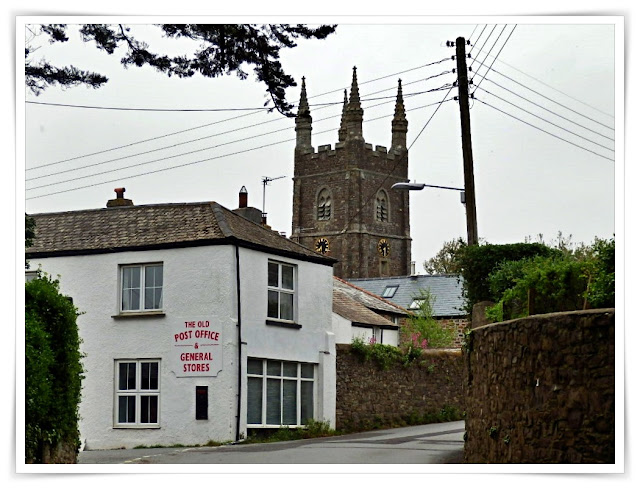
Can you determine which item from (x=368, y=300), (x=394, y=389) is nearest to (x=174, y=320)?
(x=394, y=389)

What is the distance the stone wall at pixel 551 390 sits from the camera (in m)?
11.7

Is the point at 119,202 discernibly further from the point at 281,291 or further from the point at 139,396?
the point at 139,396

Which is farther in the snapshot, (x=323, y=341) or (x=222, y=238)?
(x=323, y=341)

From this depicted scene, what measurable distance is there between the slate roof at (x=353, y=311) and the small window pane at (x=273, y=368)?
25.9ft

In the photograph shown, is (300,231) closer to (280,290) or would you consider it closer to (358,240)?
(358,240)

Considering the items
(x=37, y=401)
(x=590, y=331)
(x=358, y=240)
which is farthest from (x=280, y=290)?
(x=358, y=240)

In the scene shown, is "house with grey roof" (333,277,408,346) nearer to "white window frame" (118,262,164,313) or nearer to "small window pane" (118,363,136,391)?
"white window frame" (118,262,164,313)

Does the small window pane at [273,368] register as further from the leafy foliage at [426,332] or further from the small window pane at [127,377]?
the leafy foliage at [426,332]

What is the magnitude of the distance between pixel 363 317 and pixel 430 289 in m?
16.9

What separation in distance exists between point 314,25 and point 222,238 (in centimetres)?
1196

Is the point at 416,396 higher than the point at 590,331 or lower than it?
lower

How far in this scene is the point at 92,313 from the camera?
24.6 meters

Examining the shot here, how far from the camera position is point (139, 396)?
23844mm

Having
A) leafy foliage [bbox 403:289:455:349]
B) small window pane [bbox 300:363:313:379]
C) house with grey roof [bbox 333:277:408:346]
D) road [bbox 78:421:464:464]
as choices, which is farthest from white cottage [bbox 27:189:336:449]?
leafy foliage [bbox 403:289:455:349]
